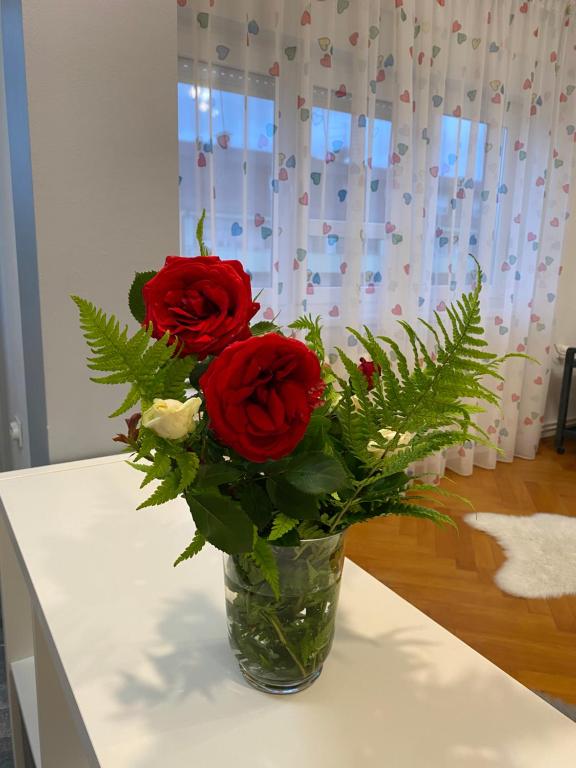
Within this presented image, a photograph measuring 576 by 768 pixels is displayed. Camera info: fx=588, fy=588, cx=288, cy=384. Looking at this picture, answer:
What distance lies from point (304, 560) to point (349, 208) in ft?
7.28

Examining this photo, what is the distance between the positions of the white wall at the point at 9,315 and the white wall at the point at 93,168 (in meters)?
0.19

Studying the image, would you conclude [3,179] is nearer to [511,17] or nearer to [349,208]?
[349,208]

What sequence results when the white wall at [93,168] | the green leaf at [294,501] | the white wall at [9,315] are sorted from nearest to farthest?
the green leaf at [294,501], the white wall at [93,168], the white wall at [9,315]

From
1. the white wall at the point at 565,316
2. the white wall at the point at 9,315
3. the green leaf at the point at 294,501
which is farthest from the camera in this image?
the white wall at the point at 565,316

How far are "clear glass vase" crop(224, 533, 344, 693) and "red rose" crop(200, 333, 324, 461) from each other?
0.56 ft

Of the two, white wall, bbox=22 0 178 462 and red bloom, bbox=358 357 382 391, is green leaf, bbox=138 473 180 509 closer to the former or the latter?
red bloom, bbox=358 357 382 391

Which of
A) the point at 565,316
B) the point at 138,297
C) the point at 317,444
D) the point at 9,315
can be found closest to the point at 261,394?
the point at 317,444

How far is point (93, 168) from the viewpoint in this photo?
4.28 feet

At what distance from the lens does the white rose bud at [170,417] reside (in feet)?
1.56

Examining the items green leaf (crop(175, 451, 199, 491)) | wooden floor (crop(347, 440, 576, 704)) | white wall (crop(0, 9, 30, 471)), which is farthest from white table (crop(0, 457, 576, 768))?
wooden floor (crop(347, 440, 576, 704))

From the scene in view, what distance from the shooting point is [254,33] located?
7.32 feet

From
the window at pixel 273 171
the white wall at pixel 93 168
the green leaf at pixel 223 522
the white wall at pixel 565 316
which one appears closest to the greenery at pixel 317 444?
the green leaf at pixel 223 522

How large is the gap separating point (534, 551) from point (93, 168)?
86.0 inches

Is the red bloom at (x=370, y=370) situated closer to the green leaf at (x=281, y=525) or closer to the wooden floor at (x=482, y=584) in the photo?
the green leaf at (x=281, y=525)
